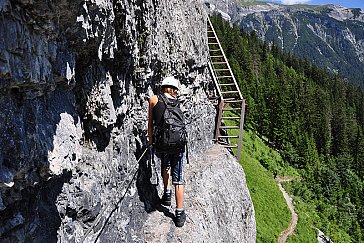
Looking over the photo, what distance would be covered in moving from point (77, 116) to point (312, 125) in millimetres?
86275

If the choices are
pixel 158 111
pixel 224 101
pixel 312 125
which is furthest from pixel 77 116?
pixel 312 125

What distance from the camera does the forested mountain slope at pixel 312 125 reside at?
5540 cm

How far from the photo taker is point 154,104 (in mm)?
6727

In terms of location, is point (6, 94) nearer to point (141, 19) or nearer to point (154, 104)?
point (154, 104)

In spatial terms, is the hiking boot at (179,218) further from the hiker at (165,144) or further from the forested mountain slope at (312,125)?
the forested mountain slope at (312,125)

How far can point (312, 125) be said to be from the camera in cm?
8481

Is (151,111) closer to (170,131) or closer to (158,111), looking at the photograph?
(158,111)

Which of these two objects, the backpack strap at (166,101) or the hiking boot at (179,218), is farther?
the hiking boot at (179,218)

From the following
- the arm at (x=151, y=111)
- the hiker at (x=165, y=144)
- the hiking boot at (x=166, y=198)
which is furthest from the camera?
the hiking boot at (x=166, y=198)

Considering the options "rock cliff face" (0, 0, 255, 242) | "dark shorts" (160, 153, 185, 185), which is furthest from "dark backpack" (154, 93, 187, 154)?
"rock cliff face" (0, 0, 255, 242)

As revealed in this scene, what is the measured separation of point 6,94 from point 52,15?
0.99 meters

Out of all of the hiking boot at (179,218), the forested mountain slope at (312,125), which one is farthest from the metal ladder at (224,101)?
the forested mountain slope at (312,125)

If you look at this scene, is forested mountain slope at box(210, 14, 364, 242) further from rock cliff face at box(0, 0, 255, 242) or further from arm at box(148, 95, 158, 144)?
arm at box(148, 95, 158, 144)

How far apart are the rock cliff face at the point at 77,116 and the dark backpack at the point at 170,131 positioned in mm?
773
